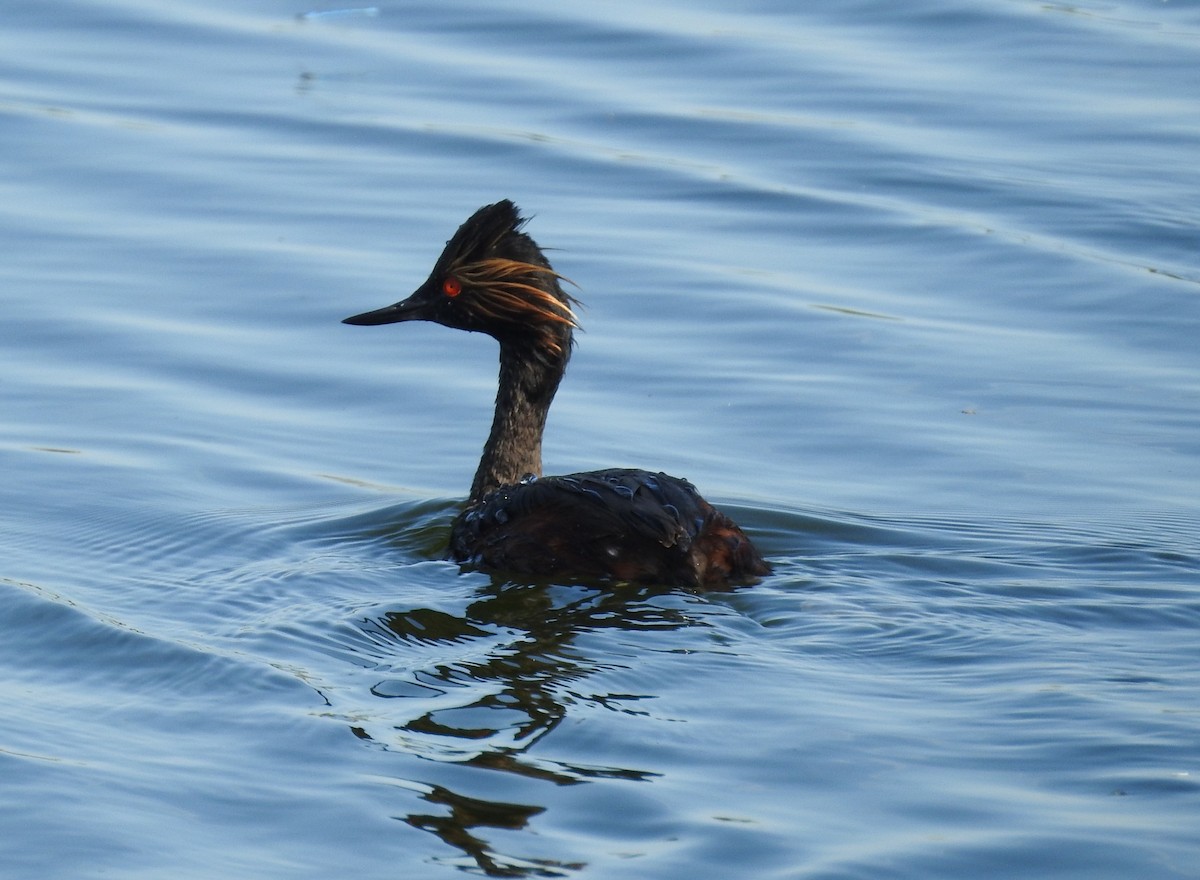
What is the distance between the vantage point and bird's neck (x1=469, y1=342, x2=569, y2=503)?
860 centimetres

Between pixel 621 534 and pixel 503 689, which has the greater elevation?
pixel 621 534

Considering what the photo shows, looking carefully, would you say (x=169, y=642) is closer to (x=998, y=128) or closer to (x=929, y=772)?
(x=929, y=772)

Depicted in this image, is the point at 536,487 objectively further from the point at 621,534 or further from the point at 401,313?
the point at 401,313

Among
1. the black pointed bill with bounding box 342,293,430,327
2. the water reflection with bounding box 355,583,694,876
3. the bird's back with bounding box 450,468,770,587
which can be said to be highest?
the black pointed bill with bounding box 342,293,430,327

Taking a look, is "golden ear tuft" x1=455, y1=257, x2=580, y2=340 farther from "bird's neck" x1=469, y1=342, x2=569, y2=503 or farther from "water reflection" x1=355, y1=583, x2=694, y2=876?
"water reflection" x1=355, y1=583, x2=694, y2=876

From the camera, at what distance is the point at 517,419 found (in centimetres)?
864

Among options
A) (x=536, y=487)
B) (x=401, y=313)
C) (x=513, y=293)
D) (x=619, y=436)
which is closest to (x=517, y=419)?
(x=513, y=293)

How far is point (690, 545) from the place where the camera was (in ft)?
24.3

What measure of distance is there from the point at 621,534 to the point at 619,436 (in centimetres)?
218

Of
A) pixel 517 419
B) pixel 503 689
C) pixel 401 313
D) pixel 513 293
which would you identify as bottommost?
pixel 503 689

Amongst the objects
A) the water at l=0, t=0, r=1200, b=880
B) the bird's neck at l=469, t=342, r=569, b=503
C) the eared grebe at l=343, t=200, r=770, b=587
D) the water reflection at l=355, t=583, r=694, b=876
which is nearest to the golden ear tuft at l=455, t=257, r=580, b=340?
the eared grebe at l=343, t=200, r=770, b=587

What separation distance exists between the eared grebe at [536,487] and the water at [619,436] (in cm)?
15

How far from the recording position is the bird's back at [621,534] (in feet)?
24.3

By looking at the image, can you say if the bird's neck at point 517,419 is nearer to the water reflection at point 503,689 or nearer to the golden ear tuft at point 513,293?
the golden ear tuft at point 513,293
